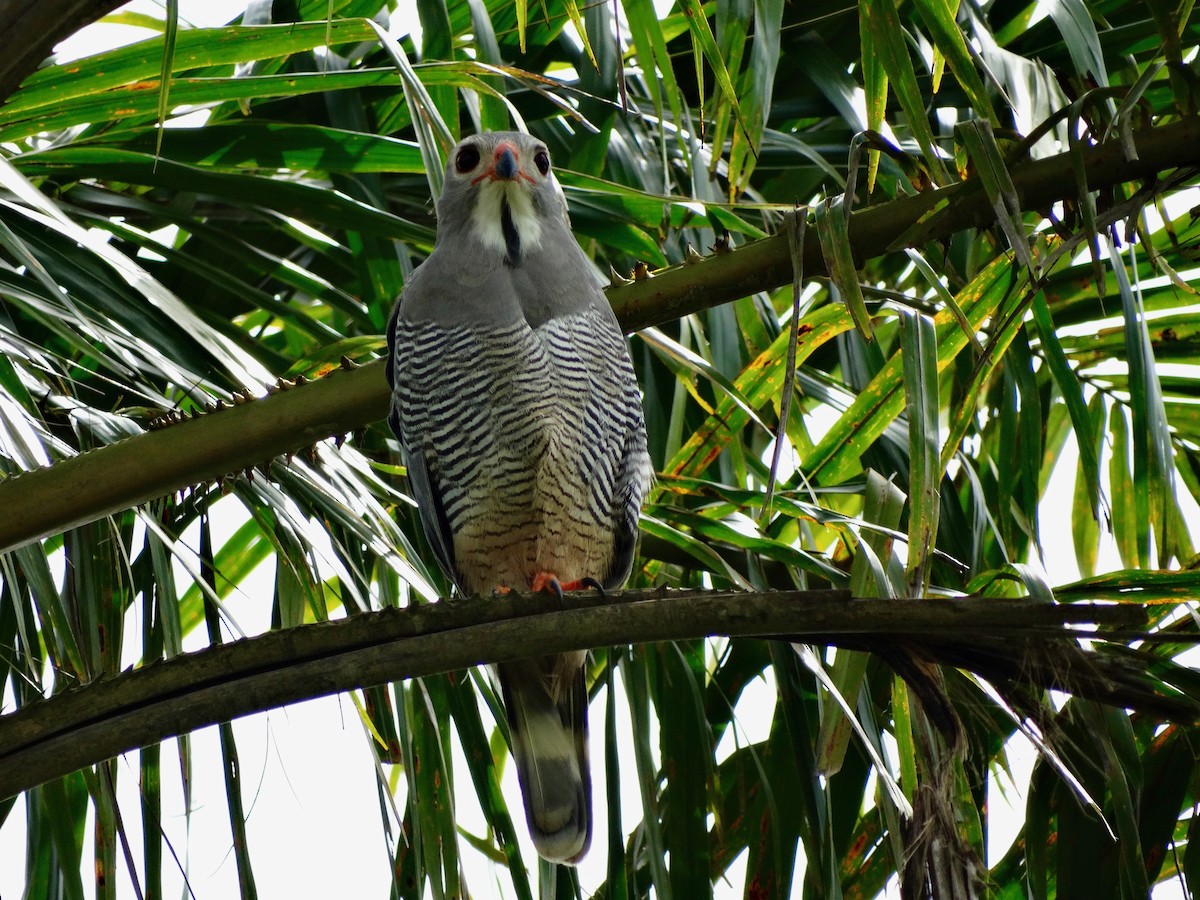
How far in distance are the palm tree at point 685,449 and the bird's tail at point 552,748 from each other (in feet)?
0.48

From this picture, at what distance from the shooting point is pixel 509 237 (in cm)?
330

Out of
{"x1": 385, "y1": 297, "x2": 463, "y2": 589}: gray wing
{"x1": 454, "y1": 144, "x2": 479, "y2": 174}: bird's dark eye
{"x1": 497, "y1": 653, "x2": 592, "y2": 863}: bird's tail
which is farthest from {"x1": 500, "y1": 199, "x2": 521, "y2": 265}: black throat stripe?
{"x1": 497, "y1": 653, "x2": 592, "y2": 863}: bird's tail

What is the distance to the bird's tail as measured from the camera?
2.57 meters

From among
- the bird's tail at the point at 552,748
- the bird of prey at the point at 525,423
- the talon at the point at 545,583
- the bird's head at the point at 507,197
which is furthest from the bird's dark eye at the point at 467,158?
the bird's tail at the point at 552,748

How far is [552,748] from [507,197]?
4.47 feet

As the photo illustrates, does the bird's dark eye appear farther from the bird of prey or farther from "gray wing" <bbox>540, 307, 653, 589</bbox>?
"gray wing" <bbox>540, 307, 653, 589</bbox>

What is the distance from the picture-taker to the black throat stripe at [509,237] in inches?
128

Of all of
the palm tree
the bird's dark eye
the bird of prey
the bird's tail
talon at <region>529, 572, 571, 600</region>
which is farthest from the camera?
the bird's dark eye

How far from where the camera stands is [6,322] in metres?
2.75

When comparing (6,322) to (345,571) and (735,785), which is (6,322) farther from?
(735,785)

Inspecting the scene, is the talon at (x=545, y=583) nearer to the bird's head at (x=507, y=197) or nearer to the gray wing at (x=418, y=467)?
the gray wing at (x=418, y=467)

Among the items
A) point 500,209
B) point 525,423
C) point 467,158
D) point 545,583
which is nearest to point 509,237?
point 500,209

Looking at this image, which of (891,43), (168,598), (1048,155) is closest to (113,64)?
(168,598)

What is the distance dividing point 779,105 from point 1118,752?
6.46ft
